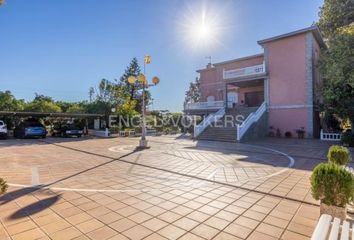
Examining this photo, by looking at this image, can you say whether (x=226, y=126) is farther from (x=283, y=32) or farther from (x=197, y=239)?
(x=197, y=239)

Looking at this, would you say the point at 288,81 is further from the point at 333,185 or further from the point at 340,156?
the point at 333,185

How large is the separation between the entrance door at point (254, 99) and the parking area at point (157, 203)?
578 inches

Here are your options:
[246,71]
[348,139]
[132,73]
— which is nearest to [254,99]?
[246,71]

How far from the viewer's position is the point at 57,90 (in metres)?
43.0

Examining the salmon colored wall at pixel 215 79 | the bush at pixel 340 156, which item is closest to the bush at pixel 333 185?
the bush at pixel 340 156

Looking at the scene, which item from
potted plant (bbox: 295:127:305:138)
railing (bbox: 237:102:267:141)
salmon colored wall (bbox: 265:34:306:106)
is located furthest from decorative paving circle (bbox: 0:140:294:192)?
salmon colored wall (bbox: 265:34:306:106)

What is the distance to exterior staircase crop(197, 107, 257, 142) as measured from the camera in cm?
1456

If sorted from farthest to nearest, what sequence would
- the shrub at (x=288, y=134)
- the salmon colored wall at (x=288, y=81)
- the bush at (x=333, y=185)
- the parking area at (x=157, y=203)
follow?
the shrub at (x=288, y=134) < the salmon colored wall at (x=288, y=81) < the bush at (x=333, y=185) < the parking area at (x=157, y=203)

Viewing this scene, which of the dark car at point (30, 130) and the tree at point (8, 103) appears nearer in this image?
the dark car at point (30, 130)

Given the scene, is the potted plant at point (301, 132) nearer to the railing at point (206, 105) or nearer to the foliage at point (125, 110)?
the railing at point (206, 105)

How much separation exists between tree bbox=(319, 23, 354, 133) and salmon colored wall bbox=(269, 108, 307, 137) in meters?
2.70

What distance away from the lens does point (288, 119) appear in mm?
16422

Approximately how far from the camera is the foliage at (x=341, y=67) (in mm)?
11422

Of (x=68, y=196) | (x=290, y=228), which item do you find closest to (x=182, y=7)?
(x=68, y=196)
